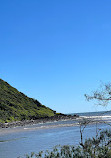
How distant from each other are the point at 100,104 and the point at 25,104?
96.0 m

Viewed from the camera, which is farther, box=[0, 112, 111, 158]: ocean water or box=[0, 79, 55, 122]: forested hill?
box=[0, 79, 55, 122]: forested hill

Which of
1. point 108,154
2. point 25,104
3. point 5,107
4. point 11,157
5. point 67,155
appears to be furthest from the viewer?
point 25,104

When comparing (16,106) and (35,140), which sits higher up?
(16,106)

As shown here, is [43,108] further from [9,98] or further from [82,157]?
[82,157]

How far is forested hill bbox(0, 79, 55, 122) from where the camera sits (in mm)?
77750

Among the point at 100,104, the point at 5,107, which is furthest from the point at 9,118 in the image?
the point at 100,104

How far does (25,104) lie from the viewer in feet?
338

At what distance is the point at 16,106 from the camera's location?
3597 inches

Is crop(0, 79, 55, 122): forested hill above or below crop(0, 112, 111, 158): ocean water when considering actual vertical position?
above

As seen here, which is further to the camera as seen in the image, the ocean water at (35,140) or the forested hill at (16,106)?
the forested hill at (16,106)

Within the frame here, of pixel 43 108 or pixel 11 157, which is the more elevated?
pixel 43 108

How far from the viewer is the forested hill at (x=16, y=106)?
77750 mm

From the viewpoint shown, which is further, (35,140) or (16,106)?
(16,106)

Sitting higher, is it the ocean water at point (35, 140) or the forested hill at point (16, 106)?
the forested hill at point (16, 106)
